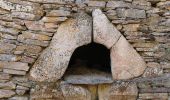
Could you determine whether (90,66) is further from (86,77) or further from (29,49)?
(29,49)

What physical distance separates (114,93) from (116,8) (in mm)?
967

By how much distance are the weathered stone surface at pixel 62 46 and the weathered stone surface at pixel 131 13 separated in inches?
13.2

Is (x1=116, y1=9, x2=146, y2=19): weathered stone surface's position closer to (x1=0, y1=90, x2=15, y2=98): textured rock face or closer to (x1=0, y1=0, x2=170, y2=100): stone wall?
(x1=0, y1=0, x2=170, y2=100): stone wall

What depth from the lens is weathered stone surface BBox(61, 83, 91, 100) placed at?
11.4 feet

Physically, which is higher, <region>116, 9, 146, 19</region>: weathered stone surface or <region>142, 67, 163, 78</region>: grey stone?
<region>116, 9, 146, 19</region>: weathered stone surface

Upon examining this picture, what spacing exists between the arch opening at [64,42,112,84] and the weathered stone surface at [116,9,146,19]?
2.39 ft

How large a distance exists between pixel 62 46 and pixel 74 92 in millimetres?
550

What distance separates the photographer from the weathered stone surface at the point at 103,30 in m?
3.35

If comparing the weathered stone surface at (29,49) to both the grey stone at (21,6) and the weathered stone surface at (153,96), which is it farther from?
the weathered stone surface at (153,96)

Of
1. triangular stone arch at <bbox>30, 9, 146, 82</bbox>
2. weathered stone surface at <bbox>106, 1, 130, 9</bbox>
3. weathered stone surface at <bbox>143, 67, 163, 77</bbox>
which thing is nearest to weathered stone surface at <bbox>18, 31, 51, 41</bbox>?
triangular stone arch at <bbox>30, 9, 146, 82</bbox>

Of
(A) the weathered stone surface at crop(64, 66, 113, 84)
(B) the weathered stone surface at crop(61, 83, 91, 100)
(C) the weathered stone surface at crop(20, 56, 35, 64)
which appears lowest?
(B) the weathered stone surface at crop(61, 83, 91, 100)

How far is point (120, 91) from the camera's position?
357cm

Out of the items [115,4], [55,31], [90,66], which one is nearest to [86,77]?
[90,66]

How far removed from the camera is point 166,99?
11.9ft
